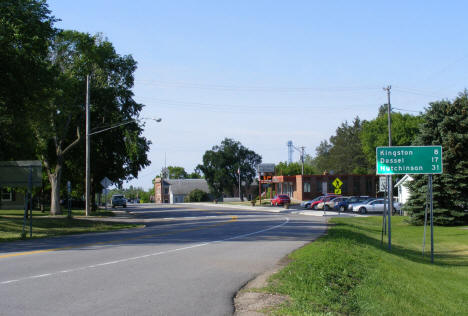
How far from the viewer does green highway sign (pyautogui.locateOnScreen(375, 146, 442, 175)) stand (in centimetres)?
1966

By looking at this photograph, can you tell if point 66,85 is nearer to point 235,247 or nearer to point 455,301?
point 235,247

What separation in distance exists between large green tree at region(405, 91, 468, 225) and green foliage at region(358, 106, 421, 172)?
160 ft

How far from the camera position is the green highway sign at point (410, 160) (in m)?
19.7

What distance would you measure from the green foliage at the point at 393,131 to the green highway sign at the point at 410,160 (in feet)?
215

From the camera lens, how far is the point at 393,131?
87375mm

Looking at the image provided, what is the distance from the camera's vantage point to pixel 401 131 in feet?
286

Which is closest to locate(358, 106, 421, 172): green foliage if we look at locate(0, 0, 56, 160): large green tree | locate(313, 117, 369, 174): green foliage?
locate(313, 117, 369, 174): green foliage

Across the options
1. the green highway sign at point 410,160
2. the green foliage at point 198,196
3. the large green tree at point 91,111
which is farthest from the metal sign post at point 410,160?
the green foliage at point 198,196

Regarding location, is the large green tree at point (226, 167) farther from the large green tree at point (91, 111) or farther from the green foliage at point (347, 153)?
the large green tree at point (91, 111)

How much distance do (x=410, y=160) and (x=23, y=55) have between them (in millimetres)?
18338

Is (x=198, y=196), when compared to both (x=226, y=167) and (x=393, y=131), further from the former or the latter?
(x=393, y=131)

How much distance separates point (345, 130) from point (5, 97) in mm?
110148

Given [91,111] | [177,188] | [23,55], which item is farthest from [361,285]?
[177,188]

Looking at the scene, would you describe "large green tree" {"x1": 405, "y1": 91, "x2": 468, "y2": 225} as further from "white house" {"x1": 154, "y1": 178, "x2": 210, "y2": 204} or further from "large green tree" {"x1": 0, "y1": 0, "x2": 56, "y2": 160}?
"white house" {"x1": 154, "y1": 178, "x2": 210, "y2": 204}
